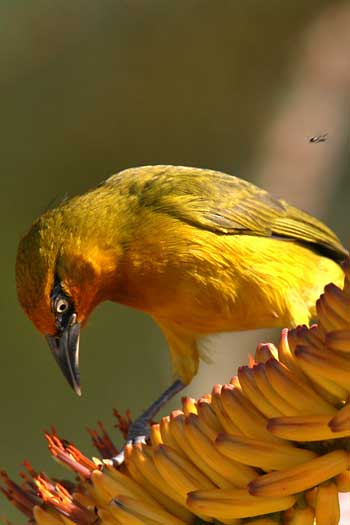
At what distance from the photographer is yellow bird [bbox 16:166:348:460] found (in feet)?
14.2

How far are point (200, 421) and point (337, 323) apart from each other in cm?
51

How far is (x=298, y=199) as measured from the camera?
798 centimetres

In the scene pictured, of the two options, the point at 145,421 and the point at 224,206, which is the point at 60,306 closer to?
the point at 145,421

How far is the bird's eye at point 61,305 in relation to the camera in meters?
4.30

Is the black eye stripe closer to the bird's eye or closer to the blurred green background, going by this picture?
the bird's eye

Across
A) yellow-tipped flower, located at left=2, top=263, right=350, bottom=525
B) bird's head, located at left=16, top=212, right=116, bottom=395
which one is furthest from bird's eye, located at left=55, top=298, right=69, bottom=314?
yellow-tipped flower, located at left=2, top=263, right=350, bottom=525

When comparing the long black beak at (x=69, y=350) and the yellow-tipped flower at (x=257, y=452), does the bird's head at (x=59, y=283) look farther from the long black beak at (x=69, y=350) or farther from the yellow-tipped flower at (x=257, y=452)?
the yellow-tipped flower at (x=257, y=452)

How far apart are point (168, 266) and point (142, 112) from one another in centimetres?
453

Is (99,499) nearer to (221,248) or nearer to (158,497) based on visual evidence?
(158,497)

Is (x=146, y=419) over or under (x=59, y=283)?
under

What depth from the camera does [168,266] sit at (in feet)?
15.1

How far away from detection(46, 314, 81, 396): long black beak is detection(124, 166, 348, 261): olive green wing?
0.80 meters

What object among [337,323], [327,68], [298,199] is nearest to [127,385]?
[298,199]

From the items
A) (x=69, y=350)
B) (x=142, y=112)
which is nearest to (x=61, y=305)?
(x=69, y=350)
